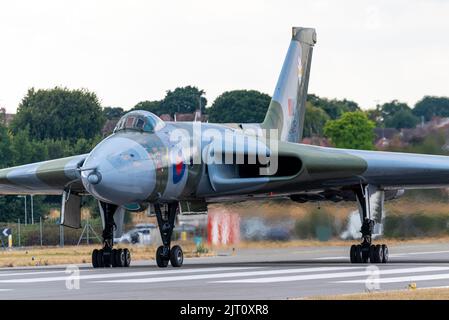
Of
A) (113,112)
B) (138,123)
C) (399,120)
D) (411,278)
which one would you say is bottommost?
(411,278)

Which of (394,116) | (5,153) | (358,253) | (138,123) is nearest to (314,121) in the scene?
(394,116)

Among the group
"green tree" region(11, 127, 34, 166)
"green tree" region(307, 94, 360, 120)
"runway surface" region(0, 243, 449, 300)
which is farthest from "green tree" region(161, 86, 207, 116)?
"runway surface" region(0, 243, 449, 300)

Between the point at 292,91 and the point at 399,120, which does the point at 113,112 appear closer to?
the point at 399,120

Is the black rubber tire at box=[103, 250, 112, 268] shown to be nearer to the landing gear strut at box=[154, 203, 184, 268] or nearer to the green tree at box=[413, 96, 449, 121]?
the landing gear strut at box=[154, 203, 184, 268]

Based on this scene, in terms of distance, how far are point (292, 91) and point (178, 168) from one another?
8.86 m

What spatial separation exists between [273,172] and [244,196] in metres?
1.54

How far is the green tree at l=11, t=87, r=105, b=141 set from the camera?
73312mm

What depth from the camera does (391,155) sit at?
26328 millimetres

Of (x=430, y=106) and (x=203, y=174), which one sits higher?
(x=430, y=106)

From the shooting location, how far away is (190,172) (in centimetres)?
2505

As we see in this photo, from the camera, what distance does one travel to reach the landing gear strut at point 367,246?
26.6 metres

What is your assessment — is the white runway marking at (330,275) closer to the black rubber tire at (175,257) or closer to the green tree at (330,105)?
the black rubber tire at (175,257)

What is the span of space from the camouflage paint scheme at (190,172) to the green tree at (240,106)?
1790 inches

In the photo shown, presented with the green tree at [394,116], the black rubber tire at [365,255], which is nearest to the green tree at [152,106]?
the green tree at [394,116]
